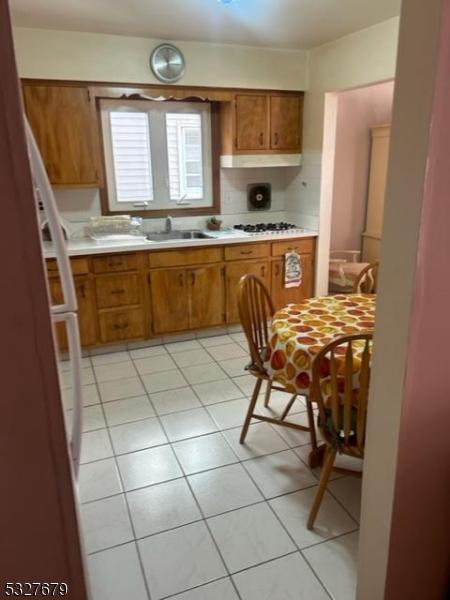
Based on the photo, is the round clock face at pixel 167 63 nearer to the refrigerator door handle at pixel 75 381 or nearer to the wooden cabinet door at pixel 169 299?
the wooden cabinet door at pixel 169 299

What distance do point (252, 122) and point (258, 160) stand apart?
0.33 meters

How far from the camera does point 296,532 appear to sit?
1.89m

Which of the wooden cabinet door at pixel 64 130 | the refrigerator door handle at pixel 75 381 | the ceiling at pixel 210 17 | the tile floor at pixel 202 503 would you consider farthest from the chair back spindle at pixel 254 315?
the wooden cabinet door at pixel 64 130

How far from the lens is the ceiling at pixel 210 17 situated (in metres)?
2.73

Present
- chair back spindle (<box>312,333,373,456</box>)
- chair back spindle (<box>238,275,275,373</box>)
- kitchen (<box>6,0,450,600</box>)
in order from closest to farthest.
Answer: chair back spindle (<box>312,333,373,456</box>) → kitchen (<box>6,0,450,600</box>) → chair back spindle (<box>238,275,275,373</box>)

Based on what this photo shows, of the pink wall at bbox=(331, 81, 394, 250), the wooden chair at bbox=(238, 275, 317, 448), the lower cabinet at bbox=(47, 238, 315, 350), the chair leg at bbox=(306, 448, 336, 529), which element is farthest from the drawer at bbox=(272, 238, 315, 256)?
the chair leg at bbox=(306, 448, 336, 529)

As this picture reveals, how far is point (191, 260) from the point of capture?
3.73 meters

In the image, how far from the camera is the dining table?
1982mm

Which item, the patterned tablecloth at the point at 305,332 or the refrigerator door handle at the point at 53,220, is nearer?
the refrigerator door handle at the point at 53,220

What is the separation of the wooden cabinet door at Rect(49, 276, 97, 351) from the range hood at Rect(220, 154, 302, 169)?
1.68m

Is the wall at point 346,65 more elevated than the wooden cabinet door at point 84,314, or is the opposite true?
the wall at point 346,65

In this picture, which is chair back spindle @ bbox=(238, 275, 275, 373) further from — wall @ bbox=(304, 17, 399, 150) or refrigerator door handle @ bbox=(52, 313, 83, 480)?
wall @ bbox=(304, 17, 399, 150)

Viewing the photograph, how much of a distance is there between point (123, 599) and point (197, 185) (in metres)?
3.43

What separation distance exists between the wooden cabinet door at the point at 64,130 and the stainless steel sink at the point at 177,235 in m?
0.78
